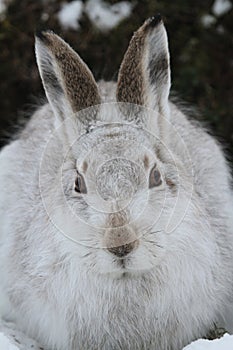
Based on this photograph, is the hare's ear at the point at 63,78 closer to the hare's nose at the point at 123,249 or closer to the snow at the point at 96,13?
the hare's nose at the point at 123,249

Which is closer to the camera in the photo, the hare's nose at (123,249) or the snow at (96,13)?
the hare's nose at (123,249)

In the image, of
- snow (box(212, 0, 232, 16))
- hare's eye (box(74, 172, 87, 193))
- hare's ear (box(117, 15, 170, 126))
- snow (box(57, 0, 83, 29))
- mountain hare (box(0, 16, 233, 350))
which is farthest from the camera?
snow (box(57, 0, 83, 29))

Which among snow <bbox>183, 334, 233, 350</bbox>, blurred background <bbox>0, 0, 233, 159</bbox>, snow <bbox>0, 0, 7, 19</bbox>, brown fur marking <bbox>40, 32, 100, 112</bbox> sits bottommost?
snow <bbox>183, 334, 233, 350</bbox>

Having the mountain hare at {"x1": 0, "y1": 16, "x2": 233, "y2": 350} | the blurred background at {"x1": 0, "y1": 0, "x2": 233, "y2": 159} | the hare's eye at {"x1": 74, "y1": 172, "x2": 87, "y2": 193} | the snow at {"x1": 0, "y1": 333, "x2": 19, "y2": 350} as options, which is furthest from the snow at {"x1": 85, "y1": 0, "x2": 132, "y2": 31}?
the snow at {"x1": 0, "y1": 333, "x2": 19, "y2": 350}

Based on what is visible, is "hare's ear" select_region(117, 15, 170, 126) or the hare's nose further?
"hare's ear" select_region(117, 15, 170, 126)

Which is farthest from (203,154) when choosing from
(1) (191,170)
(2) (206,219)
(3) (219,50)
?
(3) (219,50)

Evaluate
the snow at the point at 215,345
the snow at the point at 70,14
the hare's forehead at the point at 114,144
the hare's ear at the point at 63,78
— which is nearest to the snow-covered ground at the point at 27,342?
the snow at the point at 215,345

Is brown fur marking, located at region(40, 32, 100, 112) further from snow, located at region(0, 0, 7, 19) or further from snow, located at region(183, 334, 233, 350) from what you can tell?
snow, located at region(0, 0, 7, 19)

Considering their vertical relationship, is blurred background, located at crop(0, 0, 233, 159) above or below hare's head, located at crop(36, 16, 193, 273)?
above
